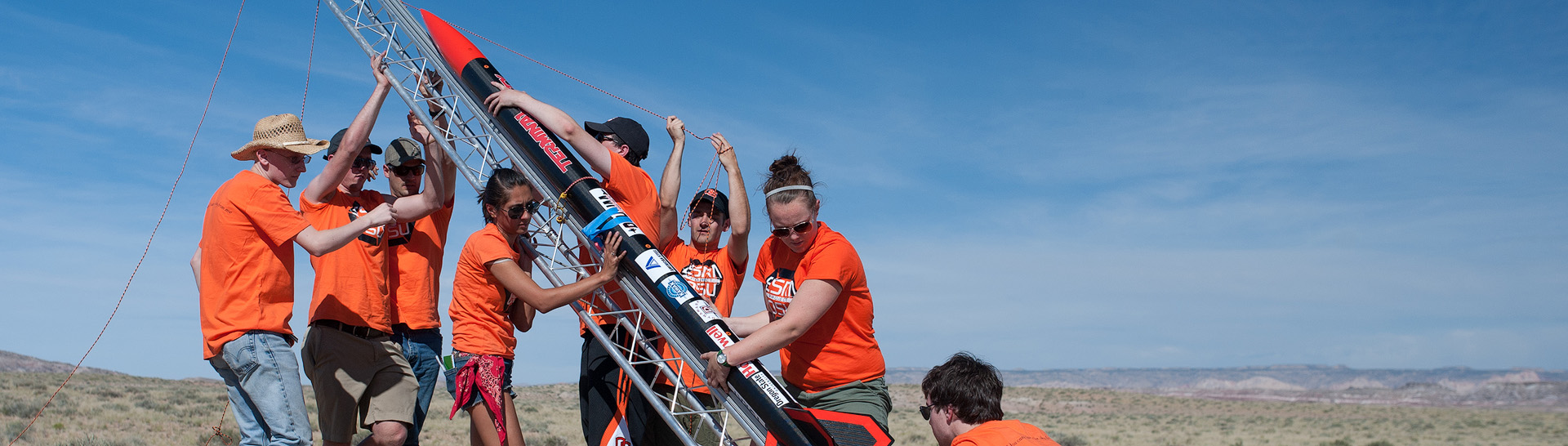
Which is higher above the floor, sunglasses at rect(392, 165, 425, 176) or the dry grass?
sunglasses at rect(392, 165, 425, 176)

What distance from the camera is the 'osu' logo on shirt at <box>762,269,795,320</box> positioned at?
5.06m

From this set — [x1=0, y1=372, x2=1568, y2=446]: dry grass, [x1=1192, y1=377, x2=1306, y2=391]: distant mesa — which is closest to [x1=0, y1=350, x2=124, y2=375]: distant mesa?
[x1=0, y1=372, x2=1568, y2=446]: dry grass

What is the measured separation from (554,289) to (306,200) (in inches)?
67.7

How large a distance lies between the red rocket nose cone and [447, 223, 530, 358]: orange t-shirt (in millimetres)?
1331

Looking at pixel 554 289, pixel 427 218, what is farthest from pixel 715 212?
pixel 427 218

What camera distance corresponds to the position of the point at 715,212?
238 inches

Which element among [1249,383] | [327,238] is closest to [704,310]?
[327,238]

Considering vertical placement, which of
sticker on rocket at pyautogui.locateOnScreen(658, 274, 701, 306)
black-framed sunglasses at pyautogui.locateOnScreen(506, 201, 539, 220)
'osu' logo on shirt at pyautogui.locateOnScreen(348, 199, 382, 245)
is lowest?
sticker on rocket at pyautogui.locateOnScreen(658, 274, 701, 306)

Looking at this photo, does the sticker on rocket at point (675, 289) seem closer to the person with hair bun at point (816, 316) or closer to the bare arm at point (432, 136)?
the person with hair bun at point (816, 316)

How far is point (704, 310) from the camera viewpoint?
5.07m

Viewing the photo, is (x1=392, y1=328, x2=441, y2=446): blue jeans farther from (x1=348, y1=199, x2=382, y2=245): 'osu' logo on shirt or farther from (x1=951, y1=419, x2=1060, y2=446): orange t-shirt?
(x1=951, y1=419, x2=1060, y2=446): orange t-shirt

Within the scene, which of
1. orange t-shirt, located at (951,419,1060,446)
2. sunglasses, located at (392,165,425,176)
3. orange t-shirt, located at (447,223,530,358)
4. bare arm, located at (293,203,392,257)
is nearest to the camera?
orange t-shirt, located at (951,419,1060,446)

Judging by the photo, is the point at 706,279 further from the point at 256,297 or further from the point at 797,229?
the point at 256,297

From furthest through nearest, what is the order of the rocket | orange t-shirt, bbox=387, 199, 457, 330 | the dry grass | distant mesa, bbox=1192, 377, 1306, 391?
distant mesa, bbox=1192, 377, 1306, 391 → the dry grass → orange t-shirt, bbox=387, 199, 457, 330 → the rocket
